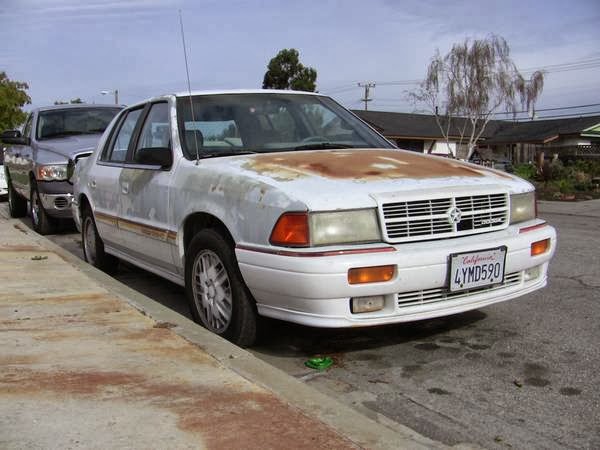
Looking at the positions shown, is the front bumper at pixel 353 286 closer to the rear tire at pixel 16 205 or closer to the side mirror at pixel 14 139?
the side mirror at pixel 14 139

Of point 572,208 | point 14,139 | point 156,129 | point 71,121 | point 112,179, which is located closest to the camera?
point 156,129

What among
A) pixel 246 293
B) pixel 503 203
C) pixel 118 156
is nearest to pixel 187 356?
pixel 246 293

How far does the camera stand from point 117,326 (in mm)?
3904

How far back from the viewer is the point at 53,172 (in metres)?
8.52

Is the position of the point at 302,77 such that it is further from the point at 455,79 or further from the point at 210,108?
the point at 210,108

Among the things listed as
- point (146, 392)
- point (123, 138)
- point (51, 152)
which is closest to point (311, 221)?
point (146, 392)

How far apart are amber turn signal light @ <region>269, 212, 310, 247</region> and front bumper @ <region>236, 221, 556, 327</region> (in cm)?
8

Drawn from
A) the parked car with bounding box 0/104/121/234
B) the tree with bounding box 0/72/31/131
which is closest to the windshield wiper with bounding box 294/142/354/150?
the parked car with bounding box 0/104/121/234

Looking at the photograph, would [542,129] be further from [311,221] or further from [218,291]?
[311,221]

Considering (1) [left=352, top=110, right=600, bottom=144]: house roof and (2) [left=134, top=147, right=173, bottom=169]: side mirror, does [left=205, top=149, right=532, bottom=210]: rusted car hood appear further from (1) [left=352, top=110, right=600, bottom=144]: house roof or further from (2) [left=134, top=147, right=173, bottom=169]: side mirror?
(1) [left=352, top=110, right=600, bottom=144]: house roof

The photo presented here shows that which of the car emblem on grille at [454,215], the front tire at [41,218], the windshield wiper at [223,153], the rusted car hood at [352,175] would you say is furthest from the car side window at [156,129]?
the front tire at [41,218]

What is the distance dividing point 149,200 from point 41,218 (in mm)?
4745

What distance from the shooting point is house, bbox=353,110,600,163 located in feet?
136

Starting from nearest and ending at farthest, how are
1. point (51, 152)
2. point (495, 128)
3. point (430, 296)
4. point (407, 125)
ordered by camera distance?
Answer: point (430, 296), point (51, 152), point (407, 125), point (495, 128)
